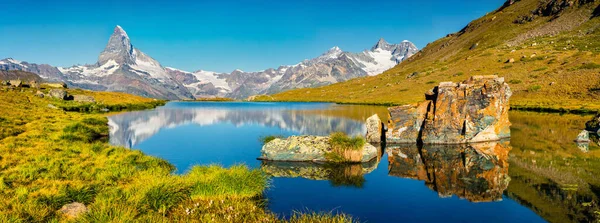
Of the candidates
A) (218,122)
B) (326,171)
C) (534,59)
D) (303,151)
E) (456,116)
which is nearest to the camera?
(326,171)

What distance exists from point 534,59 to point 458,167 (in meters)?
114

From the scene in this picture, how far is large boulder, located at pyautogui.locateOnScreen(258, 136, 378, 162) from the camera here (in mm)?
25797

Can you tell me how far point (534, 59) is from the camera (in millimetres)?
113500

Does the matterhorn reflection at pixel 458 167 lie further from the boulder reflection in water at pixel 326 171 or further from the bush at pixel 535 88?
the bush at pixel 535 88

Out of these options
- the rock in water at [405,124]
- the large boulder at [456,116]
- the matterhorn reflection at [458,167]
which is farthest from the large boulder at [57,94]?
the matterhorn reflection at [458,167]

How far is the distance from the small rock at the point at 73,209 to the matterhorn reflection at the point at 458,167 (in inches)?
639

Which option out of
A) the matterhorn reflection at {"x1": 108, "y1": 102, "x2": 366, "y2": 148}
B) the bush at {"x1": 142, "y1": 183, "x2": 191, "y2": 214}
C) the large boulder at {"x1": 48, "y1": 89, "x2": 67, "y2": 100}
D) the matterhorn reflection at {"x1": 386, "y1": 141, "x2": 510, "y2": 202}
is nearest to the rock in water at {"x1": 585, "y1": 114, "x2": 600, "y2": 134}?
the matterhorn reflection at {"x1": 386, "y1": 141, "x2": 510, "y2": 202}

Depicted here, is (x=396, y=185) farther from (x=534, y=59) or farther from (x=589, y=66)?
(x=534, y=59)

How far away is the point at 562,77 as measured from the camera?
9038 centimetres

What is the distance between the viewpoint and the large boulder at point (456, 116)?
112ft

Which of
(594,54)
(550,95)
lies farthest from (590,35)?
(550,95)

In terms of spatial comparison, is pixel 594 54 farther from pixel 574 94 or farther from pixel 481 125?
pixel 481 125

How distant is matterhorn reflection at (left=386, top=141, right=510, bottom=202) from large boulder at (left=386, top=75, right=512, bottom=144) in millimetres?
1555

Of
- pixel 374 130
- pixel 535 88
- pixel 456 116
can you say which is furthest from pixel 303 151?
pixel 535 88
